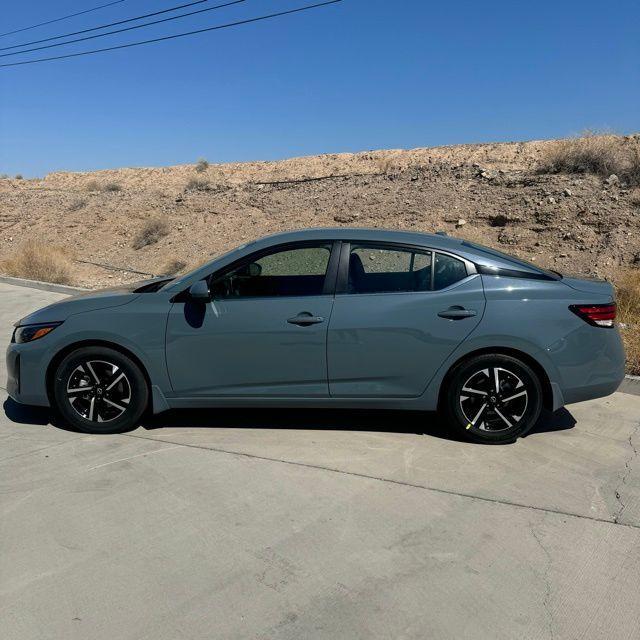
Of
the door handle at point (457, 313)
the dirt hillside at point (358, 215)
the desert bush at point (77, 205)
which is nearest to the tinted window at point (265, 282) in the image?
the door handle at point (457, 313)

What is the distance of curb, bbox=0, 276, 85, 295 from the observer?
43.8 feet

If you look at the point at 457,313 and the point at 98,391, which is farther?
the point at 98,391

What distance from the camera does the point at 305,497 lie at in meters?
4.11

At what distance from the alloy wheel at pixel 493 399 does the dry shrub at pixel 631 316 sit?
2430mm

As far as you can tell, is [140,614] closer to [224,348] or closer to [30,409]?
[224,348]

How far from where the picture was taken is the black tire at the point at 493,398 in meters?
4.84

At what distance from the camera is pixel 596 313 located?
483cm

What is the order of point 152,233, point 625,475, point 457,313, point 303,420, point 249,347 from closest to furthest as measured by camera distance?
point 625,475, point 457,313, point 249,347, point 303,420, point 152,233

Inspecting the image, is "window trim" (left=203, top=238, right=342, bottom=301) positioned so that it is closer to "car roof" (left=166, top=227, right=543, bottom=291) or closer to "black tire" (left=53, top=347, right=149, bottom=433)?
"car roof" (left=166, top=227, right=543, bottom=291)

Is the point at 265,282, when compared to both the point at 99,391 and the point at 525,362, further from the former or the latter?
the point at 525,362

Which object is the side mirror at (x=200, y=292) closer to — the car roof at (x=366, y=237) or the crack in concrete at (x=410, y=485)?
the car roof at (x=366, y=237)

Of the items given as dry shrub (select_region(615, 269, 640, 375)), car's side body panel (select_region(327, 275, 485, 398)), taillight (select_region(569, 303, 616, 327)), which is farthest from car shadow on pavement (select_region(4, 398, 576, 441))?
dry shrub (select_region(615, 269, 640, 375))

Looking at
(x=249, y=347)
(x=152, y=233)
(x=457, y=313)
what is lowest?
(x=249, y=347)

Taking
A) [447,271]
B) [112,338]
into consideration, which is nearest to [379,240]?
[447,271]
